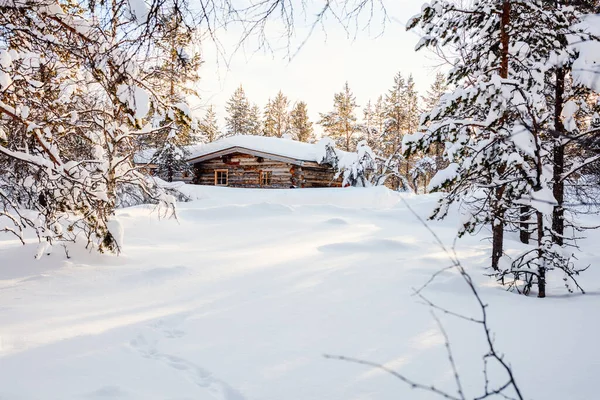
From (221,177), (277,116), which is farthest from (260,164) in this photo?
(277,116)

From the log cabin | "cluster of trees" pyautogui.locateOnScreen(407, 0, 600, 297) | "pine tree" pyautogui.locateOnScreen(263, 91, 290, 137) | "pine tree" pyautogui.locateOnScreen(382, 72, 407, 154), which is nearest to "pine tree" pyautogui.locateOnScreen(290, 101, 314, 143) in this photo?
"pine tree" pyautogui.locateOnScreen(263, 91, 290, 137)

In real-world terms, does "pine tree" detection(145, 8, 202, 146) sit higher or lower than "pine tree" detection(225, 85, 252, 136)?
lower

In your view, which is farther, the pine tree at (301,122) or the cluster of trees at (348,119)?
the pine tree at (301,122)

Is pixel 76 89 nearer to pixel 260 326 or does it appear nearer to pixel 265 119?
pixel 260 326

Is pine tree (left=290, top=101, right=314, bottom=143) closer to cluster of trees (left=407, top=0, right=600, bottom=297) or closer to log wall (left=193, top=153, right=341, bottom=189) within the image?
log wall (left=193, top=153, right=341, bottom=189)

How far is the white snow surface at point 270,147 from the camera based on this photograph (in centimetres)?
2191

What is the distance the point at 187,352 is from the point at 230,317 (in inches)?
33.1

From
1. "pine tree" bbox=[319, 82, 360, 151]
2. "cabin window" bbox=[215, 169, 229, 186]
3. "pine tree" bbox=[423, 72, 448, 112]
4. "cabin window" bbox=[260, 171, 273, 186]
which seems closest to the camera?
"cabin window" bbox=[260, 171, 273, 186]

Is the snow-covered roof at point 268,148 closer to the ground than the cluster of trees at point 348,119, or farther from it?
closer to the ground

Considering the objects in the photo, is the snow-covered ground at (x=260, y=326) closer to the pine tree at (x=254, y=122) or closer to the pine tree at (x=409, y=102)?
the pine tree at (x=409, y=102)

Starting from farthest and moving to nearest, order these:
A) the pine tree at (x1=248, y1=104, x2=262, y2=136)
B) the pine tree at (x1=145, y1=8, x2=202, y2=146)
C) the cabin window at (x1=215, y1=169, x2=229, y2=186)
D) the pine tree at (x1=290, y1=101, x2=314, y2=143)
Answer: the pine tree at (x1=290, y1=101, x2=314, y2=143), the pine tree at (x1=248, y1=104, x2=262, y2=136), the cabin window at (x1=215, y1=169, x2=229, y2=186), the pine tree at (x1=145, y1=8, x2=202, y2=146)

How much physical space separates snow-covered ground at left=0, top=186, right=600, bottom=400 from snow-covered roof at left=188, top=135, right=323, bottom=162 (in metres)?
14.8

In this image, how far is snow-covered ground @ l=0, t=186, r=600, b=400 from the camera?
270 centimetres

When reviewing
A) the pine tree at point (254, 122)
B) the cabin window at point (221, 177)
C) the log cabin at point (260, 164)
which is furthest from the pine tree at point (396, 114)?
the cabin window at point (221, 177)
